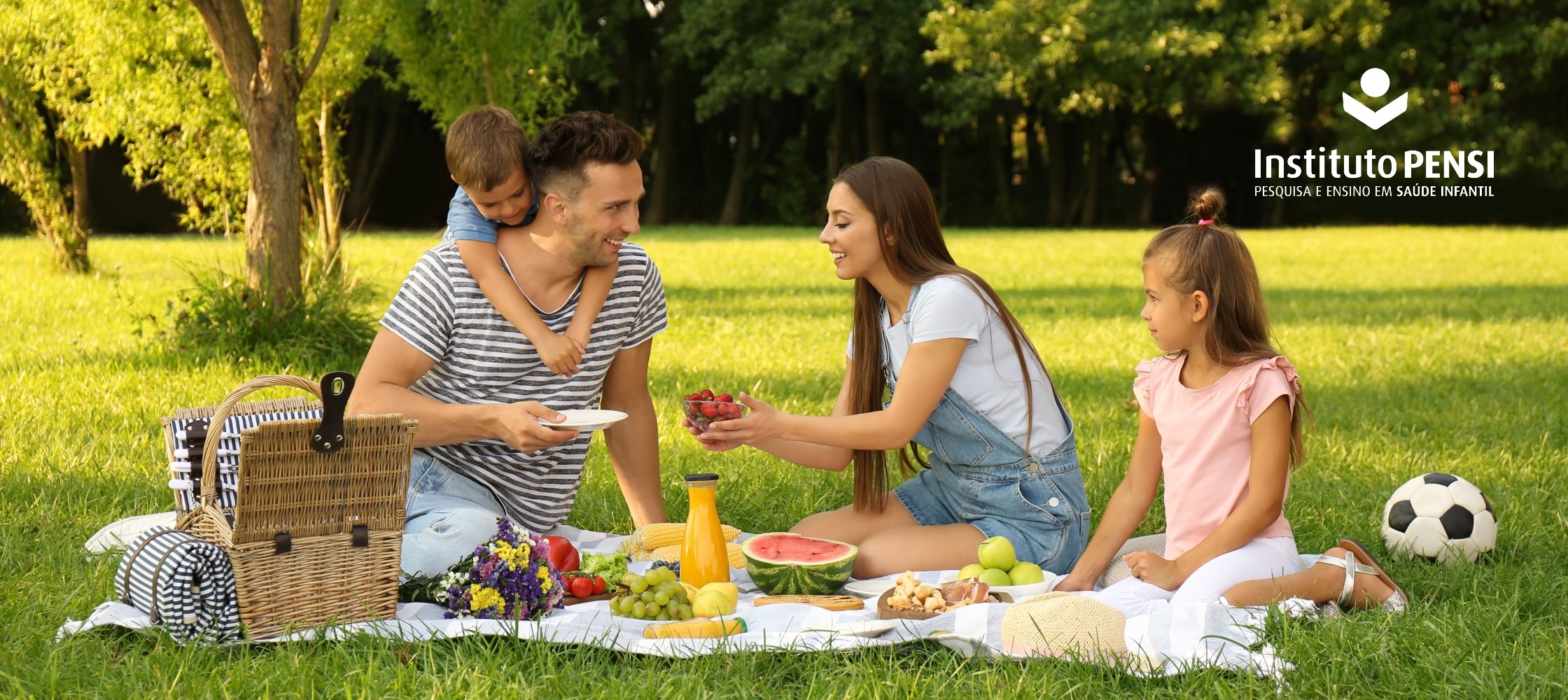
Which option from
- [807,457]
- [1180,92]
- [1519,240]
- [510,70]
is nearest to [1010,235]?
[1180,92]

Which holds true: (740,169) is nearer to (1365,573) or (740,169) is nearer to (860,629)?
(1365,573)

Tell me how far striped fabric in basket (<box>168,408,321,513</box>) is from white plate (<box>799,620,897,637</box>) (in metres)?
1.58

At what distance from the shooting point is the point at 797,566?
3.97m

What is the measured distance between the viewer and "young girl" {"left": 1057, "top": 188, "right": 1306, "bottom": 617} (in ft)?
12.5

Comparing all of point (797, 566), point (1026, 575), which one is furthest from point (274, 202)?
point (1026, 575)

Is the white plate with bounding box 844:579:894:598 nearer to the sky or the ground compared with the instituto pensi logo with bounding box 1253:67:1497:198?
nearer to the ground

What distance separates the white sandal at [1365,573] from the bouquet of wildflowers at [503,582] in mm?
2133

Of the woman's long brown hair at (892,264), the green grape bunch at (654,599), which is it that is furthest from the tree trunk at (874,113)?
the green grape bunch at (654,599)

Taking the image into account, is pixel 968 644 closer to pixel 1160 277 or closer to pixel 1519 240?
pixel 1160 277

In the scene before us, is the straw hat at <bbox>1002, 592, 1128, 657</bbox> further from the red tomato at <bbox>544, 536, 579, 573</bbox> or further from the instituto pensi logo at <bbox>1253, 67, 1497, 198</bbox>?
the instituto pensi logo at <bbox>1253, 67, 1497, 198</bbox>

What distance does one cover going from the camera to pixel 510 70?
1104 cm

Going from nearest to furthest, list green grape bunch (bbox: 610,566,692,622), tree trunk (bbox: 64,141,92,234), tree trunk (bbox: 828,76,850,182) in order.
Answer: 1. green grape bunch (bbox: 610,566,692,622)
2. tree trunk (bbox: 64,141,92,234)
3. tree trunk (bbox: 828,76,850,182)

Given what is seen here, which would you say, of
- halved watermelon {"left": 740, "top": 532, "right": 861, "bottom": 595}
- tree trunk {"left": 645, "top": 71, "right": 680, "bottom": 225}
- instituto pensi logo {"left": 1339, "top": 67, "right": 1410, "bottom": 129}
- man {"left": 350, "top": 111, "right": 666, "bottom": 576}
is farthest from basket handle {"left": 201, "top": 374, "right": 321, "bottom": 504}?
tree trunk {"left": 645, "top": 71, "right": 680, "bottom": 225}

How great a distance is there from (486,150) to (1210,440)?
2.30m
